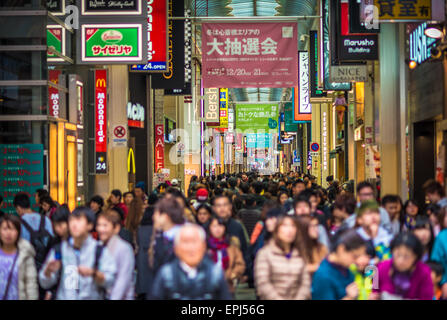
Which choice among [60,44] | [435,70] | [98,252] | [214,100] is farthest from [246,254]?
[214,100]

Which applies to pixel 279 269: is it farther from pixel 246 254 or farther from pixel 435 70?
pixel 435 70

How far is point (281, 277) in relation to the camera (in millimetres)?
5379

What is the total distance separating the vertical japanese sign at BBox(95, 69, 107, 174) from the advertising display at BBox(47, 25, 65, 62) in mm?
2406

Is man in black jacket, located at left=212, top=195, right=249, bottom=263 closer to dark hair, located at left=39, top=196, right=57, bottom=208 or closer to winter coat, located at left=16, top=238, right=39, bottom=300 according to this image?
winter coat, located at left=16, top=238, right=39, bottom=300

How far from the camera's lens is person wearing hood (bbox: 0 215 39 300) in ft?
19.9

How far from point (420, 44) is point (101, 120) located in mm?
7929

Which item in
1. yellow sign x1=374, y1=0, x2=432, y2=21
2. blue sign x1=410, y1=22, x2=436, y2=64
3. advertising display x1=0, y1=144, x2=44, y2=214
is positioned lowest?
advertising display x1=0, y1=144, x2=44, y2=214

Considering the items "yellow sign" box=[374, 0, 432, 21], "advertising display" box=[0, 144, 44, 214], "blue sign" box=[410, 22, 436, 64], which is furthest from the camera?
"blue sign" box=[410, 22, 436, 64]

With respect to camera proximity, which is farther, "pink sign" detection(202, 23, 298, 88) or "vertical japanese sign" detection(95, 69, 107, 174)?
"pink sign" detection(202, 23, 298, 88)

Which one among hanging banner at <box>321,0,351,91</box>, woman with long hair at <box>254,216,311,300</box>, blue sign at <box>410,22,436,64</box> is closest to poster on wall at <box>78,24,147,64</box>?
blue sign at <box>410,22,436,64</box>

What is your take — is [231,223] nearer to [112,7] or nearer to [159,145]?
[112,7]

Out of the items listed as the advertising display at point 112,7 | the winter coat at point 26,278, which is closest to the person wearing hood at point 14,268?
the winter coat at point 26,278

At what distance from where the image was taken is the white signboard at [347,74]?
1827 centimetres

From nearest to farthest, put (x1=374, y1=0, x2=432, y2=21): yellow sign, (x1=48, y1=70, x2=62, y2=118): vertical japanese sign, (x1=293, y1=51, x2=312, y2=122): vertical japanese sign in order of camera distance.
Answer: (x1=374, y1=0, x2=432, y2=21): yellow sign, (x1=48, y1=70, x2=62, y2=118): vertical japanese sign, (x1=293, y1=51, x2=312, y2=122): vertical japanese sign
